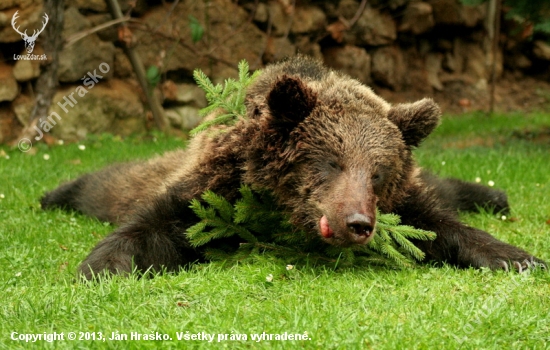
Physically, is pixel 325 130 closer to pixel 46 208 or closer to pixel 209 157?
pixel 209 157

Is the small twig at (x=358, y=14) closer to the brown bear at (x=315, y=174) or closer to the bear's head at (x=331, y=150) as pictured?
the brown bear at (x=315, y=174)

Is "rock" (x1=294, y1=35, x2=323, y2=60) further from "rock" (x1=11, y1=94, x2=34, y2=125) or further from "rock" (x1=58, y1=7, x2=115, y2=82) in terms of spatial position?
"rock" (x1=11, y1=94, x2=34, y2=125)

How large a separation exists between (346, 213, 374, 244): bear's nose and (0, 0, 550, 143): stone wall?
7.17m

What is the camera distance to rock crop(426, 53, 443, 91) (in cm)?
1513

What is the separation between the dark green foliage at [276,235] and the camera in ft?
14.9

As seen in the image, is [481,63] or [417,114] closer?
[417,114]

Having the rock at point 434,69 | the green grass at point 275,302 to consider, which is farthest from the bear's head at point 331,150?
the rock at point 434,69

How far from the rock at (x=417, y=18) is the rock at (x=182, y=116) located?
5081mm

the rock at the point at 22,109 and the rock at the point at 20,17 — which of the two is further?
the rock at the point at 22,109

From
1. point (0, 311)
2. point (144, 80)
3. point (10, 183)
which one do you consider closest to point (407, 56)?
point (144, 80)

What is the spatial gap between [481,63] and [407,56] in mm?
1956

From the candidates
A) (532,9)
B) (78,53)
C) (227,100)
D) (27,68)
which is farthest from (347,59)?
(227,100)

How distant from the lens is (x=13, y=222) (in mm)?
5980

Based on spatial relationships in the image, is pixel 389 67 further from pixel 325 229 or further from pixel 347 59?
pixel 325 229
